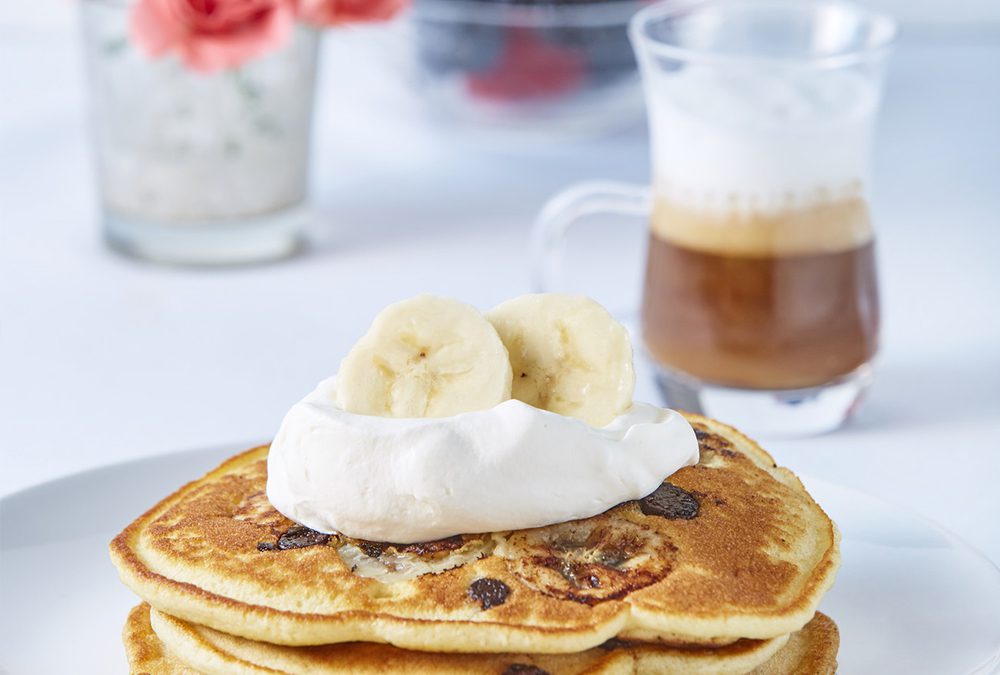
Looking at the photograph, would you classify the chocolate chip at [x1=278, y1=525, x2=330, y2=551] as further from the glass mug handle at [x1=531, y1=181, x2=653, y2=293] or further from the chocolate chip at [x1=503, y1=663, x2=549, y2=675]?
the glass mug handle at [x1=531, y1=181, x2=653, y2=293]

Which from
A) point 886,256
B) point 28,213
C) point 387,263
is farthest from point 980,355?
point 28,213

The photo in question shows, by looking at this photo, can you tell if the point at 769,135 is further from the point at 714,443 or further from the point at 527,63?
the point at 527,63

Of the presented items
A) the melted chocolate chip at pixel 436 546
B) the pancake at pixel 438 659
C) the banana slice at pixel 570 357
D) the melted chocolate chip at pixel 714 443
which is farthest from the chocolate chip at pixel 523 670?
the melted chocolate chip at pixel 714 443

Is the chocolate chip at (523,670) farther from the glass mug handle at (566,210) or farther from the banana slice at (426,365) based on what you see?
the glass mug handle at (566,210)

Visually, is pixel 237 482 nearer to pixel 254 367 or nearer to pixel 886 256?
pixel 254 367

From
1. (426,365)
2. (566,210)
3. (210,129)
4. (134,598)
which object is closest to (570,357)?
(426,365)

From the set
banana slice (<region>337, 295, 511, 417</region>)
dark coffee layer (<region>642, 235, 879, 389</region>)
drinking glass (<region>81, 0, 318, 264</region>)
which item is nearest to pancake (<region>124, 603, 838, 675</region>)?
banana slice (<region>337, 295, 511, 417</region>)
